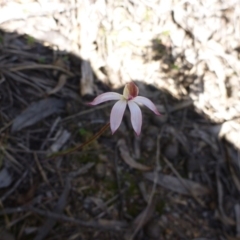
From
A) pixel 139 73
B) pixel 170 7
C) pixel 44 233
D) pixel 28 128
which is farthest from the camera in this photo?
pixel 170 7

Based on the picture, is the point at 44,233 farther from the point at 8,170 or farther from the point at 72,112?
the point at 72,112

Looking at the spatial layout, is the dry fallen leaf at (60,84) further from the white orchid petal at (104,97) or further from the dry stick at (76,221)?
the white orchid petal at (104,97)

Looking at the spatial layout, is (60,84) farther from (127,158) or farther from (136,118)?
(136,118)

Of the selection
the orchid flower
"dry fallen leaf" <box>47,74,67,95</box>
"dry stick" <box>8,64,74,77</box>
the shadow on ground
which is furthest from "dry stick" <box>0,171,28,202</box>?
the orchid flower

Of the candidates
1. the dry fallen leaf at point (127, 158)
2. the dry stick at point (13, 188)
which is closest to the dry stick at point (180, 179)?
the dry fallen leaf at point (127, 158)

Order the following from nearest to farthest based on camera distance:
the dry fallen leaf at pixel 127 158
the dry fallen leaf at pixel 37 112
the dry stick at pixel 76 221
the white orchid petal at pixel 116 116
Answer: the white orchid petal at pixel 116 116 → the dry stick at pixel 76 221 → the dry fallen leaf at pixel 37 112 → the dry fallen leaf at pixel 127 158

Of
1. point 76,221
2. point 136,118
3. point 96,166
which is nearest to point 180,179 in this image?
point 96,166

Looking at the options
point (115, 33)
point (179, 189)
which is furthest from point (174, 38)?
point (179, 189)
